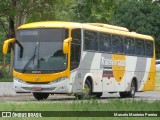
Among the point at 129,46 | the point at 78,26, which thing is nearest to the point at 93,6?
the point at 78,26

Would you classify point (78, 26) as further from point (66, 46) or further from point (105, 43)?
point (105, 43)

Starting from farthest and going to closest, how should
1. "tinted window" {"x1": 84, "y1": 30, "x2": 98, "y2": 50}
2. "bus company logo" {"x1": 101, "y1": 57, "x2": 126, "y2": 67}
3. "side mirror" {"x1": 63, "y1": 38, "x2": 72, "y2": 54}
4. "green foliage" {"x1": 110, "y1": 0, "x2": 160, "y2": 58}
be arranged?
"green foliage" {"x1": 110, "y1": 0, "x2": 160, "y2": 58} < "bus company logo" {"x1": 101, "y1": 57, "x2": 126, "y2": 67} < "tinted window" {"x1": 84, "y1": 30, "x2": 98, "y2": 50} < "side mirror" {"x1": 63, "y1": 38, "x2": 72, "y2": 54}

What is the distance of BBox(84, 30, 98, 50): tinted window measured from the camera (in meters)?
26.8

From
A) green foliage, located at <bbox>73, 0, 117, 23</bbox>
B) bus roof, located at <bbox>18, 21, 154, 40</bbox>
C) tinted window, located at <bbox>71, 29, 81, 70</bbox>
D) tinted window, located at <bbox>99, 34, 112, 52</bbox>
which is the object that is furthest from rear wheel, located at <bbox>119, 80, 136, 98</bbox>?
green foliage, located at <bbox>73, 0, 117, 23</bbox>

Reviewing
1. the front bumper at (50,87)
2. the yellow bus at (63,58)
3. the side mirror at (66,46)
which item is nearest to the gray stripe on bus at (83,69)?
the yellow bus at (63,58)

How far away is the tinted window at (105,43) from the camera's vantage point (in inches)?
1114

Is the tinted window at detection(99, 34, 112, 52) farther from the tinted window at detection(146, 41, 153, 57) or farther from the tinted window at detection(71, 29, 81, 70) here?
the tinted window at detection(146, 41, 153, 57)

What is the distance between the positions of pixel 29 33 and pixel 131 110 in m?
11.2

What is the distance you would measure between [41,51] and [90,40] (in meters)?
Result: 2.78

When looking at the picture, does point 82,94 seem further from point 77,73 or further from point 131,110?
point 131,110

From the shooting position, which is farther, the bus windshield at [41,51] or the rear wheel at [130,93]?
the rear wheel at [130,93]

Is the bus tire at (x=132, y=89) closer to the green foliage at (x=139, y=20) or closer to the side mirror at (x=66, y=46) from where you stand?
the side mirror at (x=66, y=46)

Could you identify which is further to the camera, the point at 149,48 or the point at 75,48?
the point at 149,48

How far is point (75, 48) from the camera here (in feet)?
85.0
